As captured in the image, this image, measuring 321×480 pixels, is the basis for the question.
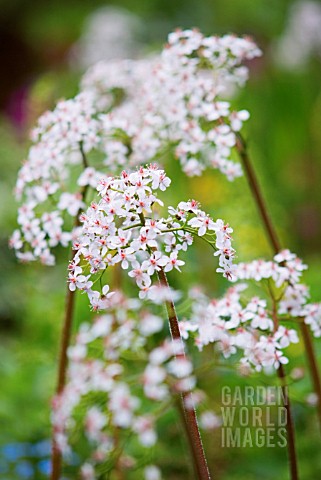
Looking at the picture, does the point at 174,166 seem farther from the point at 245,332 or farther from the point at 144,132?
the point at 245,332

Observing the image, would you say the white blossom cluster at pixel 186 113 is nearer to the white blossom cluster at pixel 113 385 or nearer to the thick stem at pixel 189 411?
the white blossom cluster at pixel 113 385

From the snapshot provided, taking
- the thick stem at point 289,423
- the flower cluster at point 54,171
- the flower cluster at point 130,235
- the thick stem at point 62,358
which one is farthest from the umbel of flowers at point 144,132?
the thick stem at point 289,423

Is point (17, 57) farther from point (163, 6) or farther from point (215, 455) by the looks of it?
point (215, 455)

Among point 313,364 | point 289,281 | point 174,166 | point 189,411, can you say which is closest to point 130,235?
point 189,411

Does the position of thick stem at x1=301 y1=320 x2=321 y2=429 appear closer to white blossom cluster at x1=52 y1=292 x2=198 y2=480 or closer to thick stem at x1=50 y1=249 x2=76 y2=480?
white blossom cluster at x1=52 y1=292 x2=198 y2=480

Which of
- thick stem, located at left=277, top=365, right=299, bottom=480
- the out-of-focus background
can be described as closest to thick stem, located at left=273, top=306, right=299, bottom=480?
thick stem, located at left=277, top=365, right=299, bottom=480
